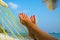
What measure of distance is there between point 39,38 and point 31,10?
1019mm

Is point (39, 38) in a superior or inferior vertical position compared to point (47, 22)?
inferior

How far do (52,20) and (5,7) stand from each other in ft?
1.83

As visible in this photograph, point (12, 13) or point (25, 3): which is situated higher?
point (25, 3)

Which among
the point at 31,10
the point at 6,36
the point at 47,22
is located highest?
Result: the point at 31,10

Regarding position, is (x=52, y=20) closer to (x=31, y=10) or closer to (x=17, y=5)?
(x=31, y=10)

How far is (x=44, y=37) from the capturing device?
0.68 meters

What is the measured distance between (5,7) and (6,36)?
13.1 inches

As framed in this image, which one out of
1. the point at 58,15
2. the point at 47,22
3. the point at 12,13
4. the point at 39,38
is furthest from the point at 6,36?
the point at 39,38

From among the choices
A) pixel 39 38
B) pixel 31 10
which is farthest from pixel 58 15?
pixel 39 38

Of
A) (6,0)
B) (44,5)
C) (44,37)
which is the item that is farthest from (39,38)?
(6,0)

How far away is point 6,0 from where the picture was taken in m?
1.71

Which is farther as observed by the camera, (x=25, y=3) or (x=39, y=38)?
(x=25, y=3)

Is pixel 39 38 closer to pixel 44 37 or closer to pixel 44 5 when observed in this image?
pixel 44 37

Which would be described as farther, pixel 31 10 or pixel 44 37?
pixel 31 10
